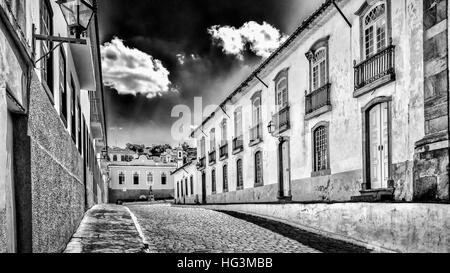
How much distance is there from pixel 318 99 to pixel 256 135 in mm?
5547

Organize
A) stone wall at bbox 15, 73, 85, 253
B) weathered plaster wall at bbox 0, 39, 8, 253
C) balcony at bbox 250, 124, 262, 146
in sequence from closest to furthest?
weathered plaster wall at bbox 0, 39, 8, 253 → stone wall at bbox 15, 73, 85, 253 → balcony at bbox 250, 124, 262, 146

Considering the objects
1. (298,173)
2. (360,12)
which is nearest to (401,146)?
(360,12)

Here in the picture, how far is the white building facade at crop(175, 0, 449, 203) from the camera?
788 centimetres

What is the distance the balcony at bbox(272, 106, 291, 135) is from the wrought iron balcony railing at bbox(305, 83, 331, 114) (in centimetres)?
148

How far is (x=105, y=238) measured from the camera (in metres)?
5.85

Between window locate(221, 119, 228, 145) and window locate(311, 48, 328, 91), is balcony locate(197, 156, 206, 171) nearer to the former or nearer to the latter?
window locate(221, 119, 228, 145)

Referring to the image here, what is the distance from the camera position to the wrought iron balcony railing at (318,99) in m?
11.9

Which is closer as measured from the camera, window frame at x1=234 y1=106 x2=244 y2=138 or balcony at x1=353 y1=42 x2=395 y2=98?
balcony at x1=353 y1=42 x2=395 y2=98

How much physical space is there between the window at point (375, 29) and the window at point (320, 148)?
279 centimetres

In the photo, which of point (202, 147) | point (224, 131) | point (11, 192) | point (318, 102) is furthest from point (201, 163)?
point (11, 192)

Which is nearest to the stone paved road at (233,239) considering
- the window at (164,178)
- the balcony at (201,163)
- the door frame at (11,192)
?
the door frame at (11,192)

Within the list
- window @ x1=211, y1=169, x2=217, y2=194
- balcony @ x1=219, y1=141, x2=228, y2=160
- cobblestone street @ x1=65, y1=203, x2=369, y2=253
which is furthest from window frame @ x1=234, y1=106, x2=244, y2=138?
cobblestone street @ x1=65, y1=203, x2=369, y2=253

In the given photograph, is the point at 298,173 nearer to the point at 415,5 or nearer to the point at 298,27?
the point at 298,27

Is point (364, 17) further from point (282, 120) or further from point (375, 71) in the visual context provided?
point (282, 120)
